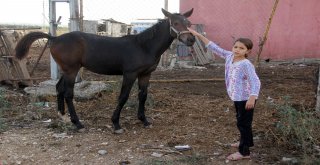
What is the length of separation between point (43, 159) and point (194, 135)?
2.01 metres

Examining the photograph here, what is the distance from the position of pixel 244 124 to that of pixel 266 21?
31.2 feet

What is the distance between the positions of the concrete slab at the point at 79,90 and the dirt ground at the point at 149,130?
10 cm

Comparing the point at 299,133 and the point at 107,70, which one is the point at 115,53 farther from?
the point at 299,133

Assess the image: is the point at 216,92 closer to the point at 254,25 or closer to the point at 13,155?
the point at 13,155

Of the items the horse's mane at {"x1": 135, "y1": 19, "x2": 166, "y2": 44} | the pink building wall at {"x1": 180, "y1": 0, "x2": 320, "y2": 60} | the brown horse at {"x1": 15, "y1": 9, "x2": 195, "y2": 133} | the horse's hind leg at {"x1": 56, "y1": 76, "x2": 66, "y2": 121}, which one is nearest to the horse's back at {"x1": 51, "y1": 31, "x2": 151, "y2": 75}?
the brown horse at {"x1": 15, "y1": 9, "x2": 195, "y2": 133}

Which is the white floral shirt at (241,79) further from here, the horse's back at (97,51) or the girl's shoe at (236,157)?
the horse's back at (97,51)

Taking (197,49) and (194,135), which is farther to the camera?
(197,49)

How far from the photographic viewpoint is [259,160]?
14.4 feet

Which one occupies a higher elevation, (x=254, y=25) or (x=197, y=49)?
(x=254, y=25)

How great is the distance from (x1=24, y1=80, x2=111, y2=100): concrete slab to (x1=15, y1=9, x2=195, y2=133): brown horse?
147 cm

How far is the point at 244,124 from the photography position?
431 cm

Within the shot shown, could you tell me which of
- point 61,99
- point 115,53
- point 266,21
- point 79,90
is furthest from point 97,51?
point 266,21

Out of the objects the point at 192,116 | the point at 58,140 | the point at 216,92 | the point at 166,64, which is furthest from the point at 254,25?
the point at 58,140

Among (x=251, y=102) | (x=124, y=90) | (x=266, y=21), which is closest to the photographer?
(x=251, y=102)
